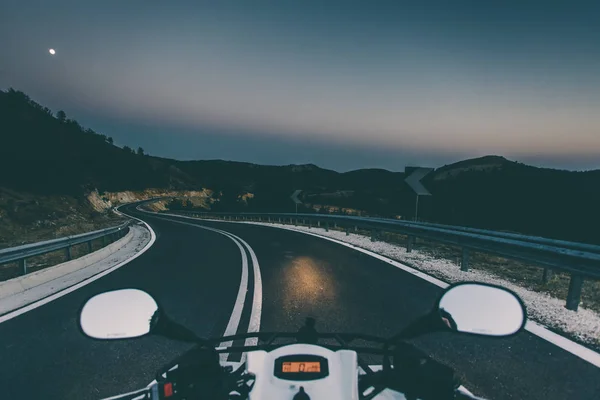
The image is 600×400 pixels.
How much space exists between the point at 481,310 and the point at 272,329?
3.39 m

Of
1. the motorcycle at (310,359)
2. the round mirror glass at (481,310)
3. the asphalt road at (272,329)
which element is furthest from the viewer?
the asphalt road at (272,329)

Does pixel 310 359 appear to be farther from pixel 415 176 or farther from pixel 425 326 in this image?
pixel 415 176

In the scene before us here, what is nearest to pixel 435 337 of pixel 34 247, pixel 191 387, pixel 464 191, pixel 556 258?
pixel 556 258

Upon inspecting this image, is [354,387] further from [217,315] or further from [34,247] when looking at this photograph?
[34,247]

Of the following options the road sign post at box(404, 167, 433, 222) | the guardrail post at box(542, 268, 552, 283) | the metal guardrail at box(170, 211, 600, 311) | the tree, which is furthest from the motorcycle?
the tree

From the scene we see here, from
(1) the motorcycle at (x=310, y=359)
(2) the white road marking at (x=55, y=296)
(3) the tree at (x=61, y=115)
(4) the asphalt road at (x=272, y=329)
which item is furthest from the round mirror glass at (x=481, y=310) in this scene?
(3) the tree at (x=61, y=115)

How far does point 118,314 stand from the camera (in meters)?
1.83

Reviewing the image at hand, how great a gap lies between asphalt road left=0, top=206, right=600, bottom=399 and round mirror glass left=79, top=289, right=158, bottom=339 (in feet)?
5.91

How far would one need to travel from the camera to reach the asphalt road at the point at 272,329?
330 cm

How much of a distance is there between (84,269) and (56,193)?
33.6 meters

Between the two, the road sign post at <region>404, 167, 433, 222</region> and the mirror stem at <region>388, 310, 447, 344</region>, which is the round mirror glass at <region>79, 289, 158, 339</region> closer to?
the mirror stem at <region>388, 310, 447, 344</region>

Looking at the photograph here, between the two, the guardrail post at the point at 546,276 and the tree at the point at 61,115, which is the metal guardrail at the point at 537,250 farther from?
the tree at the point at 61,115

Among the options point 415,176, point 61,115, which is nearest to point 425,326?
point 415,176

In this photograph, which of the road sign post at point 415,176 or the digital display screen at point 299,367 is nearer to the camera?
the digital display screen at point 299,367
